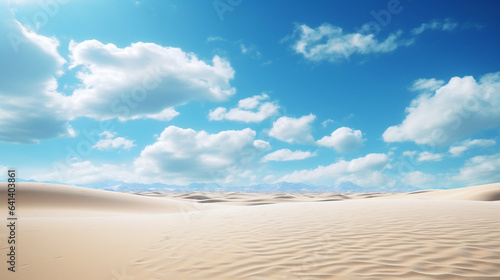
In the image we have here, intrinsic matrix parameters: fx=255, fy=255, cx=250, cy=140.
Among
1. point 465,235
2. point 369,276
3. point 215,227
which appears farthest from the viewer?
point 215,227

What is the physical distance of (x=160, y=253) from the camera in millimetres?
5551

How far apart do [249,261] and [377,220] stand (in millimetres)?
4841

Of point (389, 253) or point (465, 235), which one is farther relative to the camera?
point (465, 235)

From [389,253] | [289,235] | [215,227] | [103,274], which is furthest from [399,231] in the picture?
[103,274]

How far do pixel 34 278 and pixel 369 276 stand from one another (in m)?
5.37

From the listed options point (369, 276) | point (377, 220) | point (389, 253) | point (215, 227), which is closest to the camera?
point (369, 276)

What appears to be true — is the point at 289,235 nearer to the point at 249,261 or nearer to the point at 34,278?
the point at 249,261

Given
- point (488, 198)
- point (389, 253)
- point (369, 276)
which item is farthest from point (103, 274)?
point (488, 198)

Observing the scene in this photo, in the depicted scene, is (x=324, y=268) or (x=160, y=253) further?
(x=160, y=253)

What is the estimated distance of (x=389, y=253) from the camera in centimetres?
463

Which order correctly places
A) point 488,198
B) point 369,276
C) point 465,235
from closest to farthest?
point 369,276 < point 465,235 < point 488,198

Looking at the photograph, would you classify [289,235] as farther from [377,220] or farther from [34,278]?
[34,278]

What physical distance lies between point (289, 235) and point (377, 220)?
10.1 feet

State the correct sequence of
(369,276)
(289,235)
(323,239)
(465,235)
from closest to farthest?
(369,276) < (465,235) < (323,239) < (289,235)
